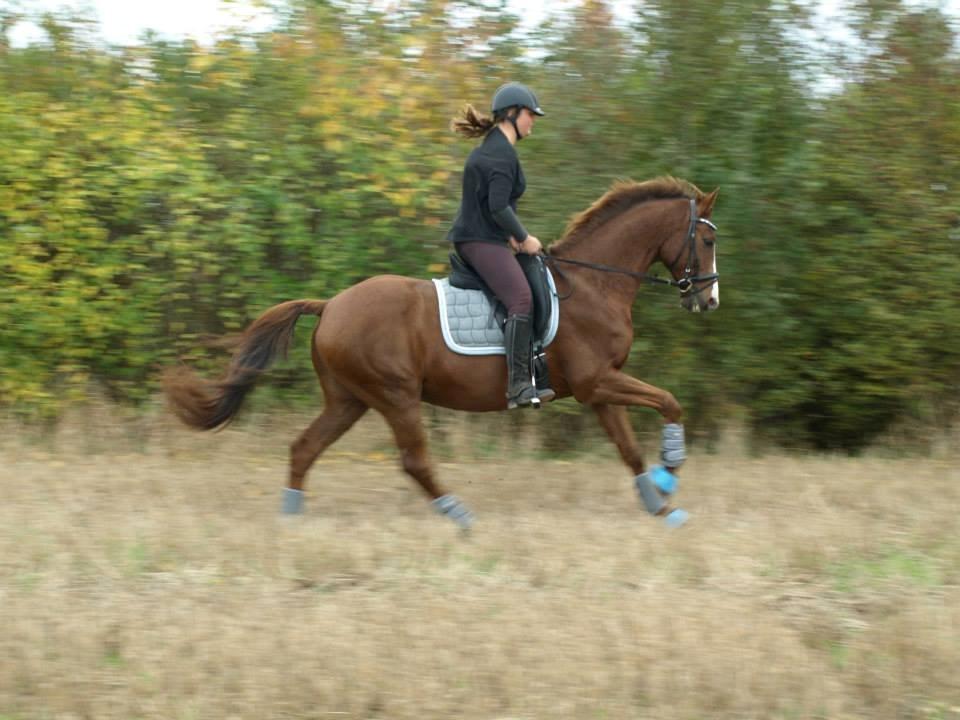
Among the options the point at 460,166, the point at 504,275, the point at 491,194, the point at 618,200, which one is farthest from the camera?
the point at 460,166

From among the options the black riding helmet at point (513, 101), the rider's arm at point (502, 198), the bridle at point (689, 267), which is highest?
the black riding helmet at point (513, 101)

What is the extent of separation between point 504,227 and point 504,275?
302mm

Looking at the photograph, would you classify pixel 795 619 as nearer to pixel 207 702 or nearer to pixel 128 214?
pixel 207 702

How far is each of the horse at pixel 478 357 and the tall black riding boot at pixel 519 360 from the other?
197 millimetres

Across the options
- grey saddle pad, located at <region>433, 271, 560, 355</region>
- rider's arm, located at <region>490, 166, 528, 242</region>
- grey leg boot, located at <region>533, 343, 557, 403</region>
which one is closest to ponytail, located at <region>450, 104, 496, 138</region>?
rider's arm, located at <region>490, 166, 528, 242</region>

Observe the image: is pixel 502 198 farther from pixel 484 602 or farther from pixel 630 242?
pixel 484 602

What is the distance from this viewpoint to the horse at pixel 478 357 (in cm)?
727

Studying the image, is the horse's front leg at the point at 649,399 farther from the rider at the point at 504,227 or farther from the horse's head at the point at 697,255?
the horse's head at the point at 697,255

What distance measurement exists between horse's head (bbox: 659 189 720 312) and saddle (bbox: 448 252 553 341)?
0.97 metres

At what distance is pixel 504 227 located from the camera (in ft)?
23.0

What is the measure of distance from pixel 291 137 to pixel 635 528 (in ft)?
16.5

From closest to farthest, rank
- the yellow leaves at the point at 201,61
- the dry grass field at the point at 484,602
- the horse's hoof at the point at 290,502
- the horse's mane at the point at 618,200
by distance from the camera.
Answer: the dry grass field at the point at 484,602
the horse's hoof at the point at 290,502
the horse's mane at the point at 618,200
the yellow leaves at the point at 201,61

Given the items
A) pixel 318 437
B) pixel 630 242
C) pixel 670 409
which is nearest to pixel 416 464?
pixel 318 437

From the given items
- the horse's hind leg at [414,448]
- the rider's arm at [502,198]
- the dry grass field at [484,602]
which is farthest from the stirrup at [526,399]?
the rider's arm at [502,198]
